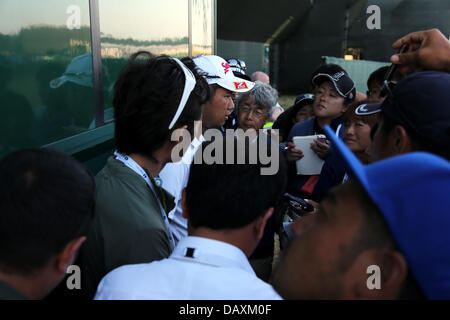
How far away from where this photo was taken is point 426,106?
141 centimetres

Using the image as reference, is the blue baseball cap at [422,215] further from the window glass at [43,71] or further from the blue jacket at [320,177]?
the window glass at [43,71]

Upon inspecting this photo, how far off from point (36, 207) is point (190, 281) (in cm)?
47

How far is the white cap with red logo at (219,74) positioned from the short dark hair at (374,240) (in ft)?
6.94

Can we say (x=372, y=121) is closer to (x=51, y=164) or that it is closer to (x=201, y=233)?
(x=201, y=233)

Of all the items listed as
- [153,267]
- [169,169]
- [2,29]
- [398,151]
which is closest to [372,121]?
[398,151]

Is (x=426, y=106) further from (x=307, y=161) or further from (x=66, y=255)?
(x=307, y=161)

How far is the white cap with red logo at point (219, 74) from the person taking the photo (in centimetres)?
294

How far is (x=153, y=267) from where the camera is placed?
1.12m

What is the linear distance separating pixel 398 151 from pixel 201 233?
2.77 ft

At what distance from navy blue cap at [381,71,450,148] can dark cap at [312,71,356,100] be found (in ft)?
6.74

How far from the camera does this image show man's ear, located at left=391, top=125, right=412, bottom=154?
1.46m
